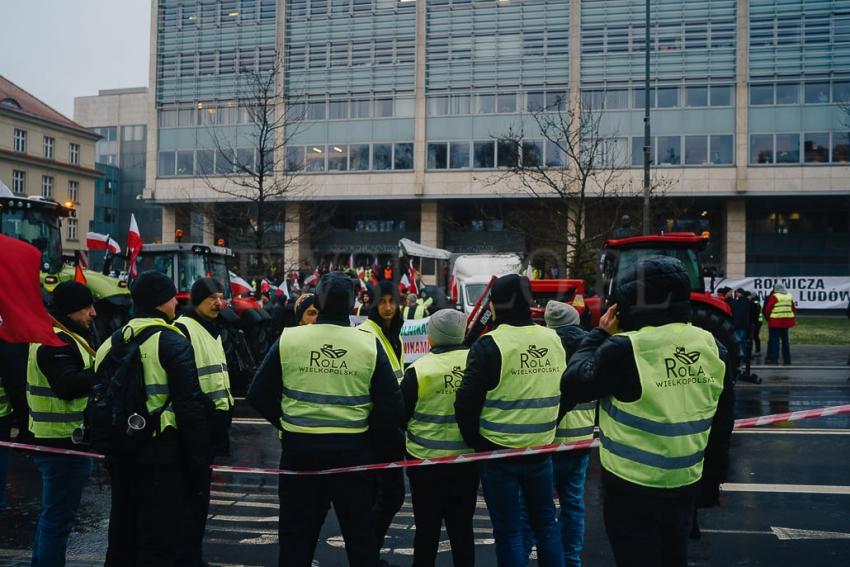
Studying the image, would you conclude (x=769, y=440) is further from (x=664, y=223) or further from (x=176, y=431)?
(x=664, y=223)

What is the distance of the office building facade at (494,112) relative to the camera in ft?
119

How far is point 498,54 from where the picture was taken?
126 feet

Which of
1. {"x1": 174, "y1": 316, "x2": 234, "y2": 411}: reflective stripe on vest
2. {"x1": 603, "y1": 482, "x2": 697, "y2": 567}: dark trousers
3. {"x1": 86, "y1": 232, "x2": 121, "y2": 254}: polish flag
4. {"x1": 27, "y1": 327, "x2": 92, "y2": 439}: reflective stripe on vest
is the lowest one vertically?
{"x1": 603, "y1": 482, "x2": 697, "y2": 567}: dark trousers

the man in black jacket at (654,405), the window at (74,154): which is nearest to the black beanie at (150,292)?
the man in black jacket at (654,405)

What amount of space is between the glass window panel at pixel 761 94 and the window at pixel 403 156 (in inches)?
669

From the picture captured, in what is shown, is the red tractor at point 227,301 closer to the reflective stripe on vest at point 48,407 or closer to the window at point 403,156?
the reflective stripe on vest at point 48,407

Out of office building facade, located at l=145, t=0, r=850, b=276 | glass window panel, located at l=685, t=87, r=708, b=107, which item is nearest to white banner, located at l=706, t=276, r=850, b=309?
office building facade, located at l=145, t=0, r=850, b=276

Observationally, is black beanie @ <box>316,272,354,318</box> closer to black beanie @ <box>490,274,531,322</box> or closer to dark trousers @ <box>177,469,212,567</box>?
black beanie @ <box>490,274,531,322</box>

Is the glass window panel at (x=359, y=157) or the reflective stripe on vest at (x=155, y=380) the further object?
the glass window panel at (x=359, y=157)

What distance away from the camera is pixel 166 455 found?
4.24 meters

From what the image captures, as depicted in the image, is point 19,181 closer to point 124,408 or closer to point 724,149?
point 724,149

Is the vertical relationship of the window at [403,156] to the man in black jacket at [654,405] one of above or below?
above

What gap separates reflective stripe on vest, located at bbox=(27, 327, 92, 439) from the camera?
4863mm

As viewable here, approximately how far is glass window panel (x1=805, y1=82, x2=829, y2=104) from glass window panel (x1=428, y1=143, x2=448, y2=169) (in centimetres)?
1761
